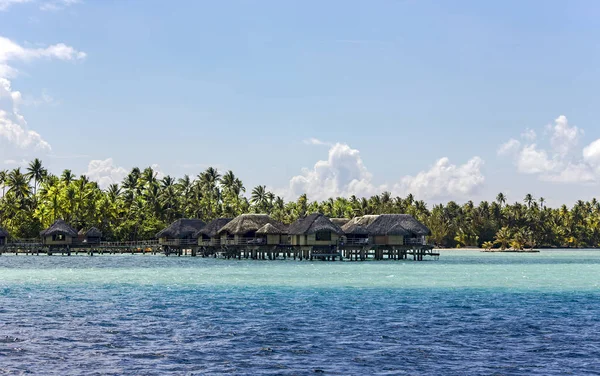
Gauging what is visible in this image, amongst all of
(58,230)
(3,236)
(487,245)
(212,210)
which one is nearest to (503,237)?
(487,245)

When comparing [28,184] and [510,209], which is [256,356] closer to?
[28,184]

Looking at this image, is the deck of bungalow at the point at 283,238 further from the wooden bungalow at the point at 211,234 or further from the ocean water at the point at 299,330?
the ocean water at the point at 299,330

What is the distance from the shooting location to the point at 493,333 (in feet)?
78.3

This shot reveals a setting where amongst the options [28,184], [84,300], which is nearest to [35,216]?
[28,184]

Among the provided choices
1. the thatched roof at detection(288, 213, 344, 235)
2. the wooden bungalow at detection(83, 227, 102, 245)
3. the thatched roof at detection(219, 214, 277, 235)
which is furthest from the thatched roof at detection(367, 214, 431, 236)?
A: the wooden bungalow at detection(83, 227, 102, 245)

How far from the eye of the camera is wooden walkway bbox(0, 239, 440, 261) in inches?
3295

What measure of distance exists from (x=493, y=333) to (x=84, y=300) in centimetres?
1920

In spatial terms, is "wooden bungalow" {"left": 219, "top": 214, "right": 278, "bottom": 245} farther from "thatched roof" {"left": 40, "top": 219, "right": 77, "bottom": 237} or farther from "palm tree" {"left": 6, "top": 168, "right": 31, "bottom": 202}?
"palm tree" {"left": 6, "top": 168, "right": 31, "bottom": 202}

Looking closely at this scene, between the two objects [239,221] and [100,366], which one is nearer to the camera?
[100,366]

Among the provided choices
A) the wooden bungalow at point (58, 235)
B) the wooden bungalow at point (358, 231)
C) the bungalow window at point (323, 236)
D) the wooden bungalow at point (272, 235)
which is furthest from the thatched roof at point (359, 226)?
the wooden bungalow at point (58, 235)

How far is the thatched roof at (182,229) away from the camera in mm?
100000

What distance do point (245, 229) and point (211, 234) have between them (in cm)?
809

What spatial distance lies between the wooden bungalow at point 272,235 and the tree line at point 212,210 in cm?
3660

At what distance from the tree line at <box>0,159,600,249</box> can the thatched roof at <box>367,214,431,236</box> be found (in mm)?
45446
